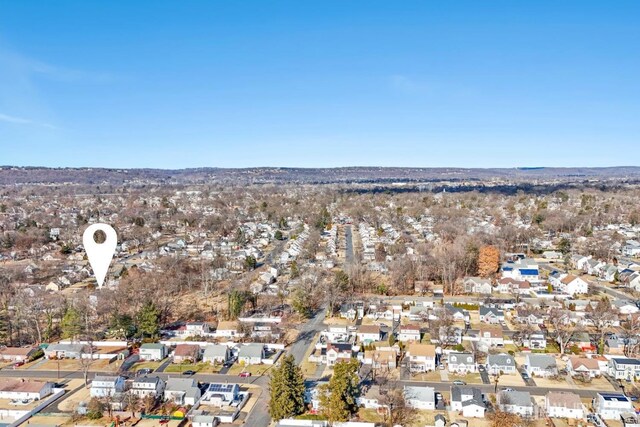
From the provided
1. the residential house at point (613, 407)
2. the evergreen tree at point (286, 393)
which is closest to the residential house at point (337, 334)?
the evergreen tree at point (286, 393)

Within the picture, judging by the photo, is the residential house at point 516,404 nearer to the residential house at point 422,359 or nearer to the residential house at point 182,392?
the residential house at point 422,359

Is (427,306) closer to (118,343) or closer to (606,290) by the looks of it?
(606,290)

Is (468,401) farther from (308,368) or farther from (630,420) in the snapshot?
(308,368)

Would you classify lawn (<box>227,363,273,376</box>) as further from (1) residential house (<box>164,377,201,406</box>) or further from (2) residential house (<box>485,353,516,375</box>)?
(2) residential house (<box>485,353,516,375</box>)

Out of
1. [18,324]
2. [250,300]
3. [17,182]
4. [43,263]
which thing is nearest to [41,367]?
[18,324]

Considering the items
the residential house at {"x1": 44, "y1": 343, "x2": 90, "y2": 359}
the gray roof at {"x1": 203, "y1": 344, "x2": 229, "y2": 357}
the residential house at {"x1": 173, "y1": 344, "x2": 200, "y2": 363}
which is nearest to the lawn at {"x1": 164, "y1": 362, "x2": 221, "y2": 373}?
the residential house at {"x1": 173, "y1": 344, "x2": 200, "y2": 363}

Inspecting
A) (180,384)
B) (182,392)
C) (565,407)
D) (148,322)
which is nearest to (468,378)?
(565,407)
